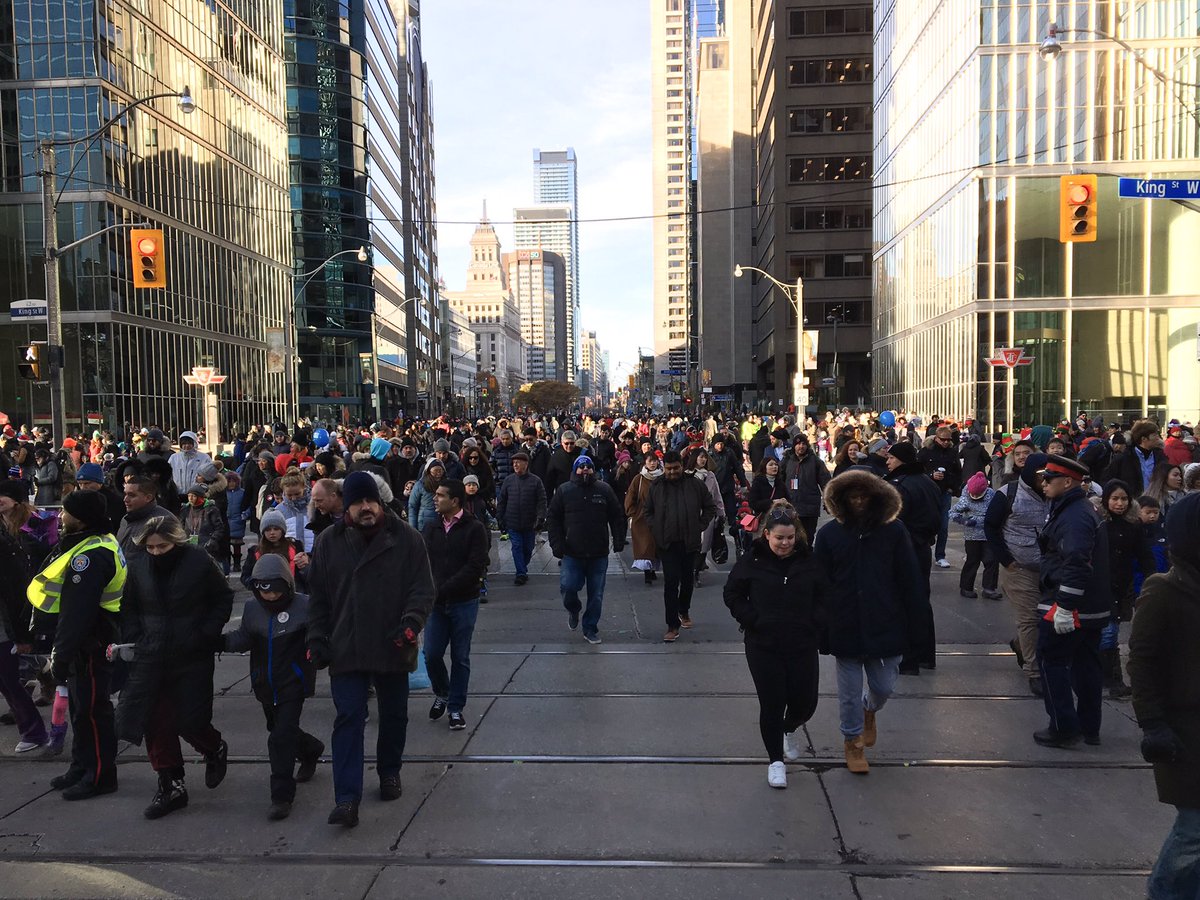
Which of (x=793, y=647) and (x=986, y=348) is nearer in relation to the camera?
(x=793, y=647)

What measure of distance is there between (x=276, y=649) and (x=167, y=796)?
3.40 ft

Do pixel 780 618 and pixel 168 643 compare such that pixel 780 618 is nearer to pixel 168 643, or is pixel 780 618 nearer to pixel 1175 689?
pixel 1175 689

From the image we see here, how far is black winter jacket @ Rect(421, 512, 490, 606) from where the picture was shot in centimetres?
603

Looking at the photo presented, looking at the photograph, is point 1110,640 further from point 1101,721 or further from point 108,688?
point 108,688

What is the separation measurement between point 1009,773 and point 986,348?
105 ft

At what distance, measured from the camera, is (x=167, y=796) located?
495 cm

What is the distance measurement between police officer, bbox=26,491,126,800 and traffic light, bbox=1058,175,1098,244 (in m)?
15.1

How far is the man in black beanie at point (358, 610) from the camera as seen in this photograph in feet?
15.2


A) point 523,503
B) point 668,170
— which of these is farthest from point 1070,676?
point 668,170

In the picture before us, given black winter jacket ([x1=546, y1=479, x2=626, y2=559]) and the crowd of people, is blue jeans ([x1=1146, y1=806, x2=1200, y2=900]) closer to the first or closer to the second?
the crowd of people

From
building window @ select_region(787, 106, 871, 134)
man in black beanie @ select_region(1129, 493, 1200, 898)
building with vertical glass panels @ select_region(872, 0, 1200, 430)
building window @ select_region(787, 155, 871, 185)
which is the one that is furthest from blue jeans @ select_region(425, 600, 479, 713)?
building window @ select_region(787, 106, 871, 134)

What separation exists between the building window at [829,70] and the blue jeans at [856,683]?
63741 mm

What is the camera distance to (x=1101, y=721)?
6.05 metres

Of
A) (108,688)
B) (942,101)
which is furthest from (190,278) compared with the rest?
(108,688)
